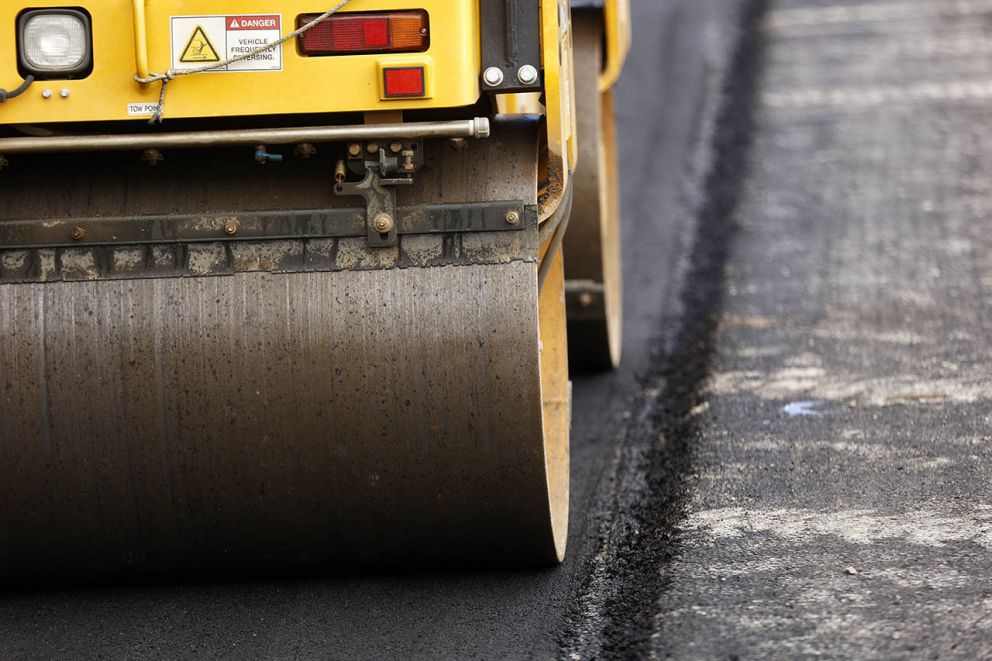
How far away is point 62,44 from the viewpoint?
3.18 m

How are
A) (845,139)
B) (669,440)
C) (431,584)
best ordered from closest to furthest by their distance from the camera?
(431,584)
(669,440)
(845,139)

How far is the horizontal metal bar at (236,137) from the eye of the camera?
3172mm

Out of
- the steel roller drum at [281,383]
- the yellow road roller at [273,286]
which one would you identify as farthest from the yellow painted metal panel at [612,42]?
the steel roller drum at [281,383]

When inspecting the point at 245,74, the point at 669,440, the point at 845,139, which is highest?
the point at 245,74

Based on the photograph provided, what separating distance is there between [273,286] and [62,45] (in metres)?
0.70

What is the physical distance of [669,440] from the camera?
196 inches

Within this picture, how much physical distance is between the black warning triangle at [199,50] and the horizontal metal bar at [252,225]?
15.2 inches

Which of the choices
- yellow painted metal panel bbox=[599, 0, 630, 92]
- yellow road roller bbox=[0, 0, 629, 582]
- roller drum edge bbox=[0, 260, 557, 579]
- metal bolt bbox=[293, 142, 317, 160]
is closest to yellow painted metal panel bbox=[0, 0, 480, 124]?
yellow road roller bbox=[0, 0, 629, 582]

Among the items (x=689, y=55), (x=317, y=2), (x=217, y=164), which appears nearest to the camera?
(x=317, y=2)

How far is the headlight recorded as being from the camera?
3.18 m

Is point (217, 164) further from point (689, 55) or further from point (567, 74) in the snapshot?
point (689, 55)

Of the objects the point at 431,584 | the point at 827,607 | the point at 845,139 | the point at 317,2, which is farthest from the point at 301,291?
the point at 845,139

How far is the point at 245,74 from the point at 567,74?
1.01m

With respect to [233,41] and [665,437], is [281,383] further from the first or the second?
[665,437]
